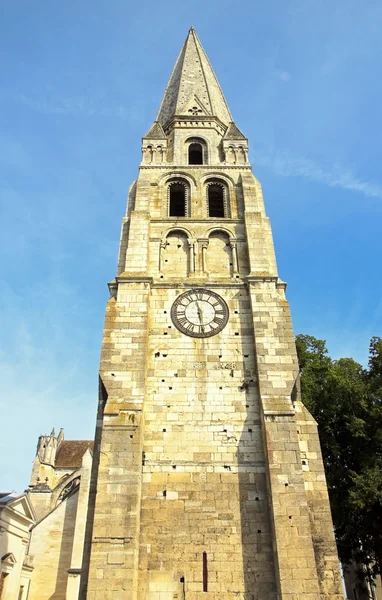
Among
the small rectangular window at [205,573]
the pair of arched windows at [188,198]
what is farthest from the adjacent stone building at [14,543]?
the pair of arched windows at [188,198]

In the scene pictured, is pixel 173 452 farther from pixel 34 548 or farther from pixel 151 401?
pixel 34 548

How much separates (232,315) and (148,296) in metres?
2.77

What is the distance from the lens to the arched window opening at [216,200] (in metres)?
18.2

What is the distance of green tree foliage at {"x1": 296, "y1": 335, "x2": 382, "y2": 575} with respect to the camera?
15.4 metres

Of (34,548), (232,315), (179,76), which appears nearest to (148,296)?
(232,315)

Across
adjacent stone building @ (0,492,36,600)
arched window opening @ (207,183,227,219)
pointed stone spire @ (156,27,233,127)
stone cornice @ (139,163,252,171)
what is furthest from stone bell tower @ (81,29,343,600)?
adjacent stone building @ (0,492,36,600)

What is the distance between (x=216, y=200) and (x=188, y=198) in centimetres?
124

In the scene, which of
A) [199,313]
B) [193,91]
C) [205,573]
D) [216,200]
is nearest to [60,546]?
[205,573]

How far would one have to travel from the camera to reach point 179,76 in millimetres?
26172

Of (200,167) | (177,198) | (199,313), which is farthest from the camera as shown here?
(200,167)

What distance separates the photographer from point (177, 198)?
18.9m

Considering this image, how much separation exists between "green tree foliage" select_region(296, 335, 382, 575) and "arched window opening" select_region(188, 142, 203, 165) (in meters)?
10.9

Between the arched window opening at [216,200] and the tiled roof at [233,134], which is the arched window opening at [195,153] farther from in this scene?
the arched window opening at [216,200]

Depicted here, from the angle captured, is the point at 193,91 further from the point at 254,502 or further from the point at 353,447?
the point at 254,502
